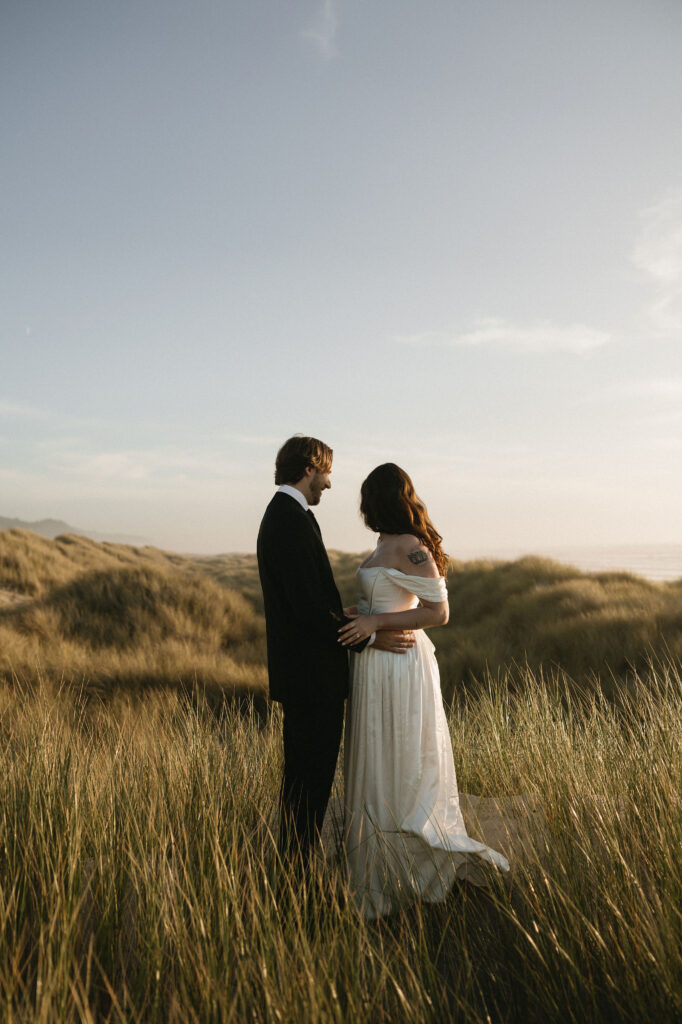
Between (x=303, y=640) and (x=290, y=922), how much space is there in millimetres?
1190

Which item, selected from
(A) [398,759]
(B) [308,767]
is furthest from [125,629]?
(A) [398,759]

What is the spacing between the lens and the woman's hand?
3.04m

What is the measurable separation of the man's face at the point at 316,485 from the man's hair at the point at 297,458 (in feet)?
0.08

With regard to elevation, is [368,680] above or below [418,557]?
below

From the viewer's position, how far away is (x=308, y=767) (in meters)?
3.12

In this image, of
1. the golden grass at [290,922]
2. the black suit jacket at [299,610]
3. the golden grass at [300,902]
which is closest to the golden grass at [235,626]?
the golden grass at [300,902]

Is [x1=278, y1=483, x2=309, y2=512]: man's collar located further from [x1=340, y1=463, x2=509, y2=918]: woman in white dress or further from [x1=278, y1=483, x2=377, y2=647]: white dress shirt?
[x1=340, y1=463, x2=509, y2=918]: woman in white dress

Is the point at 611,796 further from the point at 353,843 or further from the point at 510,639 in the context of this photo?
the point at 510,639

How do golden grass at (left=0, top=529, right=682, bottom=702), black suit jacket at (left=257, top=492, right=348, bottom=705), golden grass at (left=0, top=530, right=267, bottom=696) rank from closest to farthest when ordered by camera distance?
black suit jacket at (left=257, top=492, right=348, bottom=705) → golden grass at (left=0, top=530, right=267, bottom=696) → golden grass at (left=0, top=529, right=682, bottom=702)

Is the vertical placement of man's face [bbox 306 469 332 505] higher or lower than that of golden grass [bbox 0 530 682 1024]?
higher

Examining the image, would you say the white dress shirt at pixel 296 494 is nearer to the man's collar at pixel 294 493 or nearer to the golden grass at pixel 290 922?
the man's collar at pixel 294 493

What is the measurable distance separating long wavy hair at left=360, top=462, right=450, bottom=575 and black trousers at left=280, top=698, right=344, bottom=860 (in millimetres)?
825

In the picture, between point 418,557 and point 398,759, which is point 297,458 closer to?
point 418,557

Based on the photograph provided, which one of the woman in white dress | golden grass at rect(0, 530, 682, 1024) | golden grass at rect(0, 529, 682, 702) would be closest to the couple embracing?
the woman in white dress
